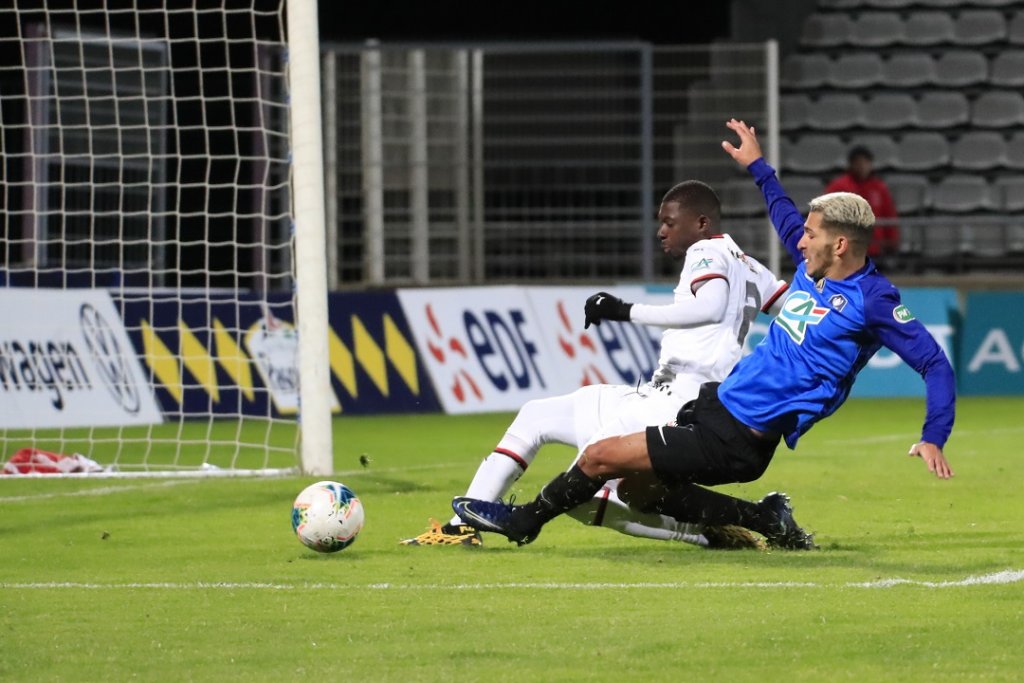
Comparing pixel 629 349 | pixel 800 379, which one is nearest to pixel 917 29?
pixel 629 349

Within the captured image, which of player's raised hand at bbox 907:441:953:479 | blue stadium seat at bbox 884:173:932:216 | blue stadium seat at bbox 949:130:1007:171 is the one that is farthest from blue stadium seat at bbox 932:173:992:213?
player's raised hand at bbox 907:441:953:479

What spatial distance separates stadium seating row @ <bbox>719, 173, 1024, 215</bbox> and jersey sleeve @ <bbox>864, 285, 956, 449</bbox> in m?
14.8

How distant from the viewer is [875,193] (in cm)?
1927

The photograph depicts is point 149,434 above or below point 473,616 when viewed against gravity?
below

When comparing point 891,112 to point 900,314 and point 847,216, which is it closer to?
point 847,216

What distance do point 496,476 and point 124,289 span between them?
22.2 ft

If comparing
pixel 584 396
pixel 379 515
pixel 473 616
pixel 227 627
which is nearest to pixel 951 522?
pixel 584 396

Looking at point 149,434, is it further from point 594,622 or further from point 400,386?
point 594,622

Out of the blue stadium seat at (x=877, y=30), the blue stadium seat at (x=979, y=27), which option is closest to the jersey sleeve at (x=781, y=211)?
the blue stadium seat at (x=877, y=30)

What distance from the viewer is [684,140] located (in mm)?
17656

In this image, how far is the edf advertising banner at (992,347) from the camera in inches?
711

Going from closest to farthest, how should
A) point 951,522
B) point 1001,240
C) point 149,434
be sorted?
point 951,522 → point 149,434 → point 1001,240

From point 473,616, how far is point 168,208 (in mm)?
11842

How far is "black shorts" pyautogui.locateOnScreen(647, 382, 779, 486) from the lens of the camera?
6730 millimetres
